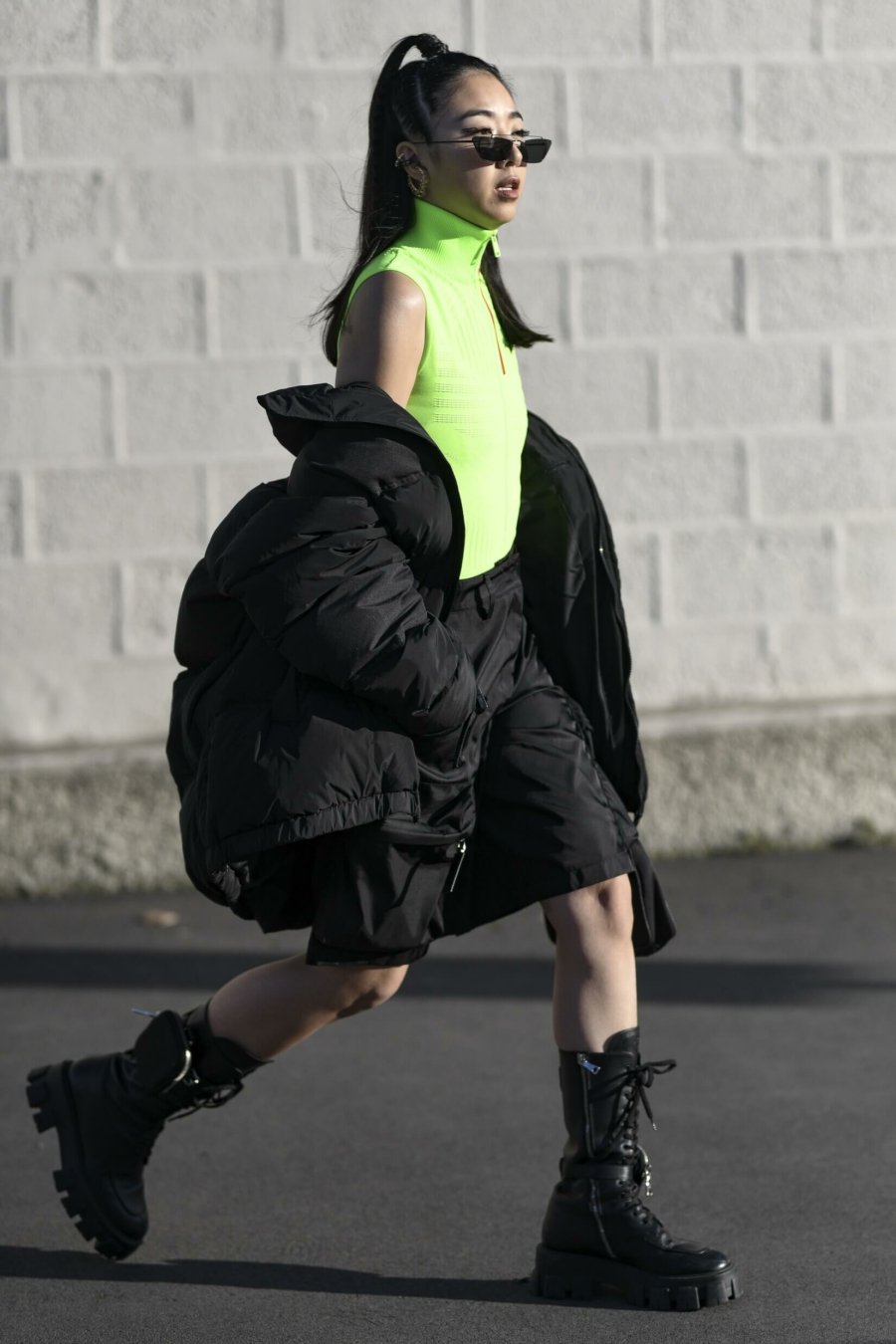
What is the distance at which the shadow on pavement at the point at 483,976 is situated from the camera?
4535 millimetres

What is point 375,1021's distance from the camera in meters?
4.38

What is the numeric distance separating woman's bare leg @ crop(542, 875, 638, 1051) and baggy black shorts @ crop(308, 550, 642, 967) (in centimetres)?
4

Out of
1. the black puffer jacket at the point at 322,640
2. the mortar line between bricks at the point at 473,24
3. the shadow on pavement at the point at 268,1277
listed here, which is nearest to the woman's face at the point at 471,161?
the black puffer jacket at the point at 322,640

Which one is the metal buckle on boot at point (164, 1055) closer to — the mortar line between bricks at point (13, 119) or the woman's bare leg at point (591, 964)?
the woman's bare leg at point (591, 964)

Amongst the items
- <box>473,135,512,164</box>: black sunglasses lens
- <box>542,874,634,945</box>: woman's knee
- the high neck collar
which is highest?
<box>473,135,512,164</box>: black sunglasses lens

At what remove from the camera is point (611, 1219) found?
2912mm

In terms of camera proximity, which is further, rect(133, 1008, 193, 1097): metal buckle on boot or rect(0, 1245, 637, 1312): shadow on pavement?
rect(133, 1008, 193, 1097): metal buckle on boot

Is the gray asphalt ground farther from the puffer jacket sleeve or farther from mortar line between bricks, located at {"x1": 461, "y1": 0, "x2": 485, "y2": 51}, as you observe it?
mortar line between bricks, located at {"x1": 461, "y1": 0, "x2": 485, "y2": 51}

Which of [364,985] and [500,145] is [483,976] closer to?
[364,985]

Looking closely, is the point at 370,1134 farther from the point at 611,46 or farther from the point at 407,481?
the point at 611,46

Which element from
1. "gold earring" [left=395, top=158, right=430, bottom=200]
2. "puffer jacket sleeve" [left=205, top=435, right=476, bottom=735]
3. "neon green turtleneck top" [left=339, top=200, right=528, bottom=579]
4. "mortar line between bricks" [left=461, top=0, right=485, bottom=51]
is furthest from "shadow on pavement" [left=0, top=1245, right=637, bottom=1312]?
"mortar line between bricks" [left=461, top=0, right=485, bottom=51]

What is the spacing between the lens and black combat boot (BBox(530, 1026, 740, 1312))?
113 inches

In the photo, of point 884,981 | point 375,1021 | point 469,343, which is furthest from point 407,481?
point 884,981

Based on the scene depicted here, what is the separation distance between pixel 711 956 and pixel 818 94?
8.39 ft
